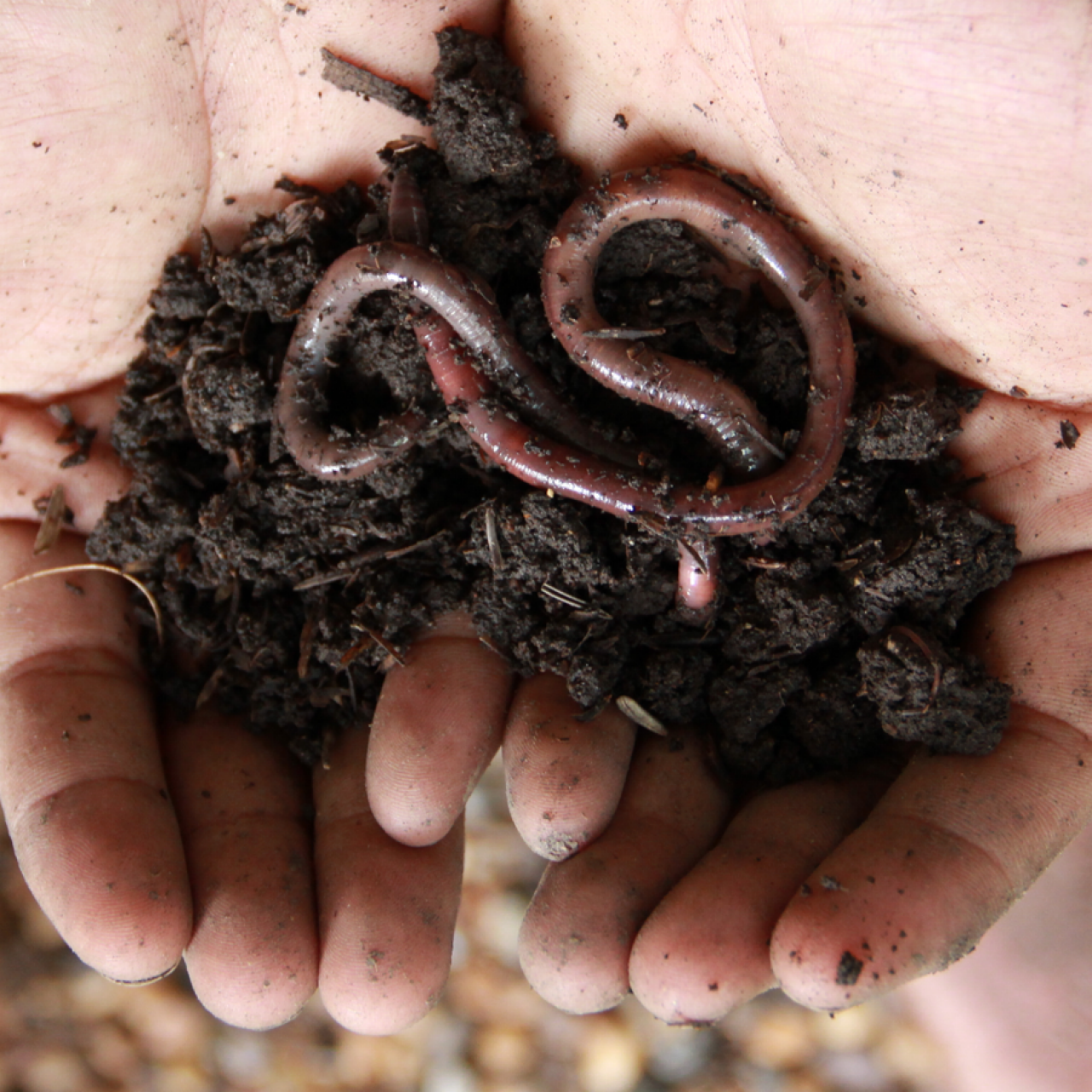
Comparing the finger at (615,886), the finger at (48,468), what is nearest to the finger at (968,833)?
the finger at (615,886)

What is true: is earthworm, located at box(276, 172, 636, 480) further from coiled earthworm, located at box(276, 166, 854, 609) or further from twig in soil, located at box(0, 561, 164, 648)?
twig in soil, located at box(0, 561, 164, 648)

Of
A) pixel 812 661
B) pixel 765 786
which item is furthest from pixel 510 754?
pixel 812 661

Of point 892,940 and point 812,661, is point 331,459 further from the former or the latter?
point 892,940

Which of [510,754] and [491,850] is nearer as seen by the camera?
[510,754]

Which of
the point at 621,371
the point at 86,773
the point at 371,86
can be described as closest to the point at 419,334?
the point at 621,371

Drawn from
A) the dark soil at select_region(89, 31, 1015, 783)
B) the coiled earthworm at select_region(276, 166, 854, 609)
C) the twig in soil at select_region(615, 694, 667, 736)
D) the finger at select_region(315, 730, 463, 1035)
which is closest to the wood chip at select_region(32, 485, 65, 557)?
the dark soil at select_region(89, 31, 1015, 783)

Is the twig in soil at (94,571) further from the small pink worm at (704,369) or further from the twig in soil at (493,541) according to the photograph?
the small pink worm at (704,369)
